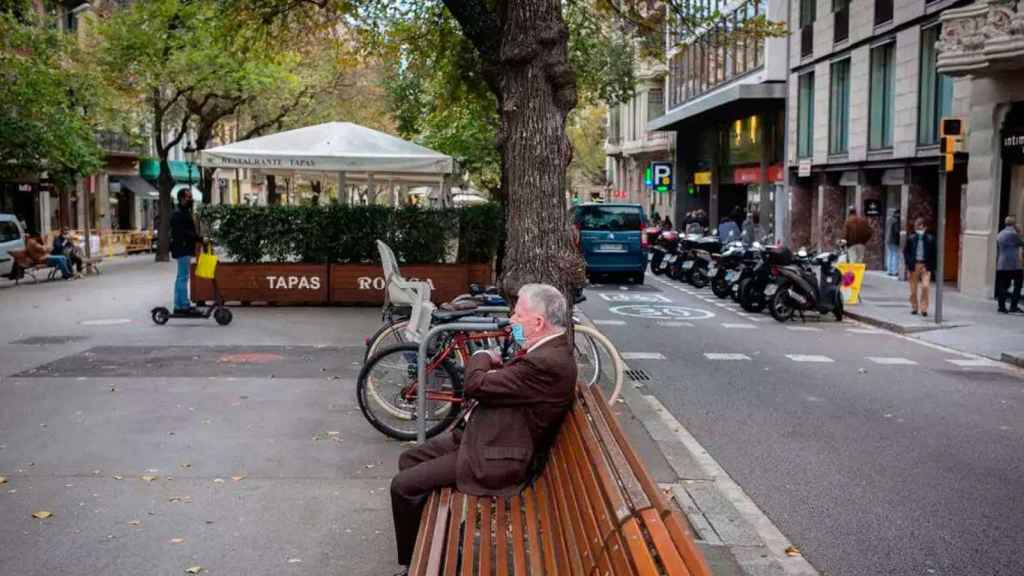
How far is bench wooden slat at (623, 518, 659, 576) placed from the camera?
2752 mm

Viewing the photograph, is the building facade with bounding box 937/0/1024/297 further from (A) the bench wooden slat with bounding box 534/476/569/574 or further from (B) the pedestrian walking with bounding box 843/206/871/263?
(A) the bench wooden slat with bounding box 534/476/569/574

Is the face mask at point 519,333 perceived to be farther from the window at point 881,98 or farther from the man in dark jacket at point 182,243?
the window at point 881,98

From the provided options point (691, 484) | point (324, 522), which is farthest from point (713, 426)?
point (324, 522)

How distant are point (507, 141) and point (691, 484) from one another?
2.60 m

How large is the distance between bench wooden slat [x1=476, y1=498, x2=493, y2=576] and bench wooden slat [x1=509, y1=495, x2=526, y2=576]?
0.08m

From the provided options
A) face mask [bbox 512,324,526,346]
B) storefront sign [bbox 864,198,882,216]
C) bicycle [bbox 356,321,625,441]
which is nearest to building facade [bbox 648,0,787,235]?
storefront sign [bbox 864,198,882,216]

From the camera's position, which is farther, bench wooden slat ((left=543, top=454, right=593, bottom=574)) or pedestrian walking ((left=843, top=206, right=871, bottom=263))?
pedestrian walking ((left=843, top=206, right=871, bottom=263))

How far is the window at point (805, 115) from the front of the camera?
113ft

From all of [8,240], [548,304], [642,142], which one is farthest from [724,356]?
[642,142]

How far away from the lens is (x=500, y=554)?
13.4 ft

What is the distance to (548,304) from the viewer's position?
189 inches

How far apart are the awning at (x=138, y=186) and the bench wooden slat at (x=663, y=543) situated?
189 feet

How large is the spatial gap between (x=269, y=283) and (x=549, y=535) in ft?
46.3

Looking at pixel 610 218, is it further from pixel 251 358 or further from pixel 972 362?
pixel 251 358
